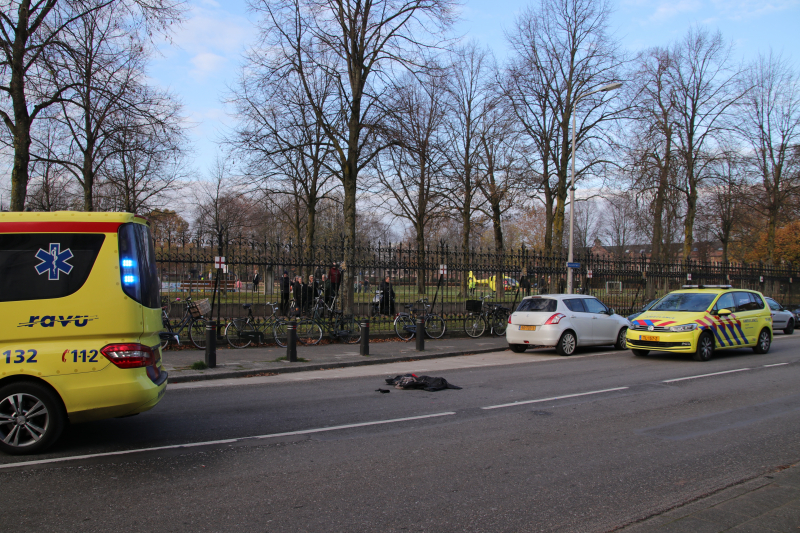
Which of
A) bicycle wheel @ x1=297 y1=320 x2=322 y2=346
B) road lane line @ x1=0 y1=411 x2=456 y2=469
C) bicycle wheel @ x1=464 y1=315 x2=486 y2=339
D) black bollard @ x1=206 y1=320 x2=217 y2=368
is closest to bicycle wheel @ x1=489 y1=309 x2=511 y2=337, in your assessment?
bicycle wheel @ x1=464 y1=315 x2=486 y2=339

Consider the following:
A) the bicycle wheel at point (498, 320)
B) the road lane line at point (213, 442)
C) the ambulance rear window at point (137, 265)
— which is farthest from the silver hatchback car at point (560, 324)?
the ambulance rear window at point (137, 265)

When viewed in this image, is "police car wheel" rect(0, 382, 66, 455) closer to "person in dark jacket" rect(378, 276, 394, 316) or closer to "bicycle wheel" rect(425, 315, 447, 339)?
"person in dark jacket" rect(378, 276, 394, 316)

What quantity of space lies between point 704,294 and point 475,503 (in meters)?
12.5

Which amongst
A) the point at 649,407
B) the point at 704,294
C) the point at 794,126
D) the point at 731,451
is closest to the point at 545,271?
the point at 704,294

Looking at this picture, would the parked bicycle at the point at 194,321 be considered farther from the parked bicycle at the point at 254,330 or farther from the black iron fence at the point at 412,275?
the parked bicycle at the point at 254,330

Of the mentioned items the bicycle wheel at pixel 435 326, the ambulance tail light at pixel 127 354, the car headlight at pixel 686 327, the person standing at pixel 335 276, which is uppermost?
the person standing at pixel 335 276

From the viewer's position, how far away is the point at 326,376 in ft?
37.8

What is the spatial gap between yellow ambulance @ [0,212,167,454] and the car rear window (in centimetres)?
1135

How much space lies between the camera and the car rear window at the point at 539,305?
15.1 m

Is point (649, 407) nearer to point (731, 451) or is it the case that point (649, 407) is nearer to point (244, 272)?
point (731, 451)

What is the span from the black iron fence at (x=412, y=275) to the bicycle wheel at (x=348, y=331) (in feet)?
2.71

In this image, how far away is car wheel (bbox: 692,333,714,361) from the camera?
43.9 feet

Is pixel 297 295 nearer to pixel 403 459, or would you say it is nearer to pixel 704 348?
pixel 704 348

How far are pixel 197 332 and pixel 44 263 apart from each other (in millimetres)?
9378
